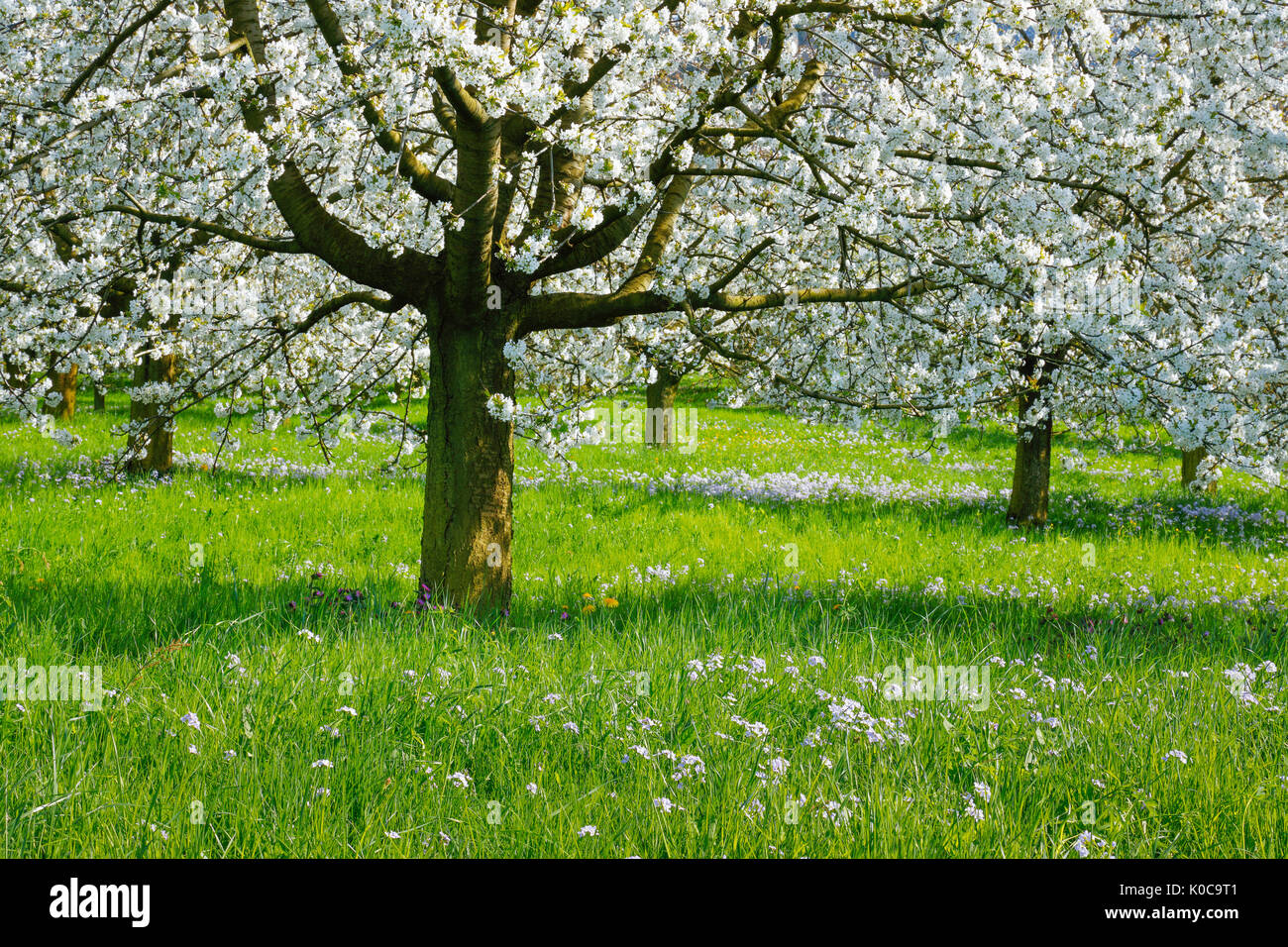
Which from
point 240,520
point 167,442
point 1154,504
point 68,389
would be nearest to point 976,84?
point 240,520

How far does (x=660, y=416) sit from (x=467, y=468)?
1287 cm

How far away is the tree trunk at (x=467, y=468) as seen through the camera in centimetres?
581

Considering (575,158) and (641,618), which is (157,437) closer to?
(575,158)

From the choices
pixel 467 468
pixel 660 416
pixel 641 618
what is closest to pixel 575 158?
pixel 467 468

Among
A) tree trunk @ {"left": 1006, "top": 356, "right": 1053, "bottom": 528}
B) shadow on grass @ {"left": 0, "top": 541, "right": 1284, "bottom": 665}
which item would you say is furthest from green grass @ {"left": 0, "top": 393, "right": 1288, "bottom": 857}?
tree trunk @ {"left": 1006, "top": 356, "right": 1053, "bottom": 528}

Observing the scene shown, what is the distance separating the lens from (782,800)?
10.8 feet

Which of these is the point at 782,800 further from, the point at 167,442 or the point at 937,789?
the point at 167,442

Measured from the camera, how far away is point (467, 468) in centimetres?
582

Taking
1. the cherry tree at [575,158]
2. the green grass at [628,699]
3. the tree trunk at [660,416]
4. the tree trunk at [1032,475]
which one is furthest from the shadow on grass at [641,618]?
the tree trunk at [660,416]

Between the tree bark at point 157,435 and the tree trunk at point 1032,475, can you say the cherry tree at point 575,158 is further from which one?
the tree trunk at point 1032,475

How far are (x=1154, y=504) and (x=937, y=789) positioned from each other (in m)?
11.0

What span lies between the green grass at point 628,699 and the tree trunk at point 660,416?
28.6ft

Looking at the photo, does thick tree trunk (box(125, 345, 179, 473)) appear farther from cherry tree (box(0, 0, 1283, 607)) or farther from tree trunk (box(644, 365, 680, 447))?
tree trunk (box(644, 365, 680, 447))

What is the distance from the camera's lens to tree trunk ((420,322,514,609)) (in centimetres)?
581
